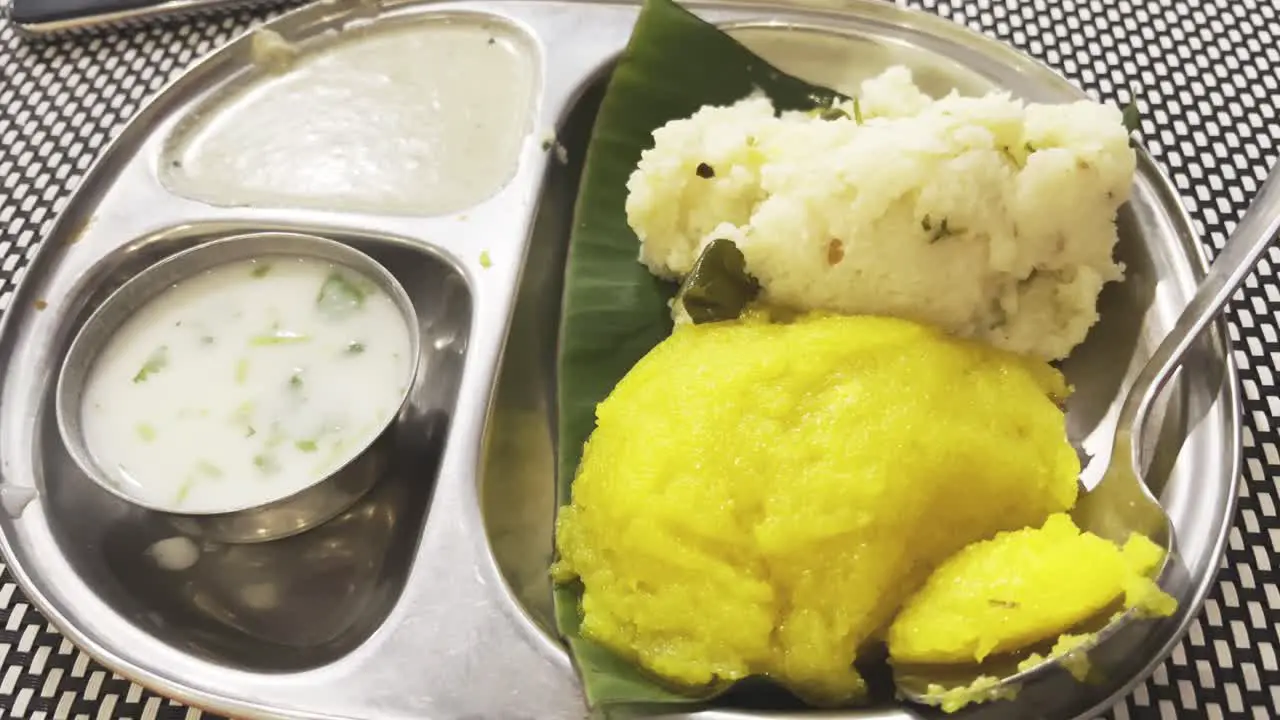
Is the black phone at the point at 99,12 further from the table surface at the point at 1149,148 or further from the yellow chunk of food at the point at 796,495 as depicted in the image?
the yellow chunk of food at the point at 796,495

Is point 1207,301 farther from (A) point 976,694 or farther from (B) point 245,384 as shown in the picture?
(B) point 245,384

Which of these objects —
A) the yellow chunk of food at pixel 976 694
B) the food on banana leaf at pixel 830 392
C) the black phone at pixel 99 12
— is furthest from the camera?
the black phone at pixel 99 12

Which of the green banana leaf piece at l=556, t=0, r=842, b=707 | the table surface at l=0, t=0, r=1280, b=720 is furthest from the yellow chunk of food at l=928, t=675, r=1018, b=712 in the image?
the green banana leaf piece at l=556, t=0, r=842, b=707

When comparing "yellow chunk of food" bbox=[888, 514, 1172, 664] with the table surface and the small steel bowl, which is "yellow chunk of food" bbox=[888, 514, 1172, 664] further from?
the small steel bowl

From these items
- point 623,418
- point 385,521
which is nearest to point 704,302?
point 623,418

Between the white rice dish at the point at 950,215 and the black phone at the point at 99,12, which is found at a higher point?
the white rice dish at the point at 950,215

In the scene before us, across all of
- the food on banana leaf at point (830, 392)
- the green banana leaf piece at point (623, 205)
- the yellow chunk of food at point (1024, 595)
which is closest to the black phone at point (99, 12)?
the green banana leaf piece at point (623, 205)
